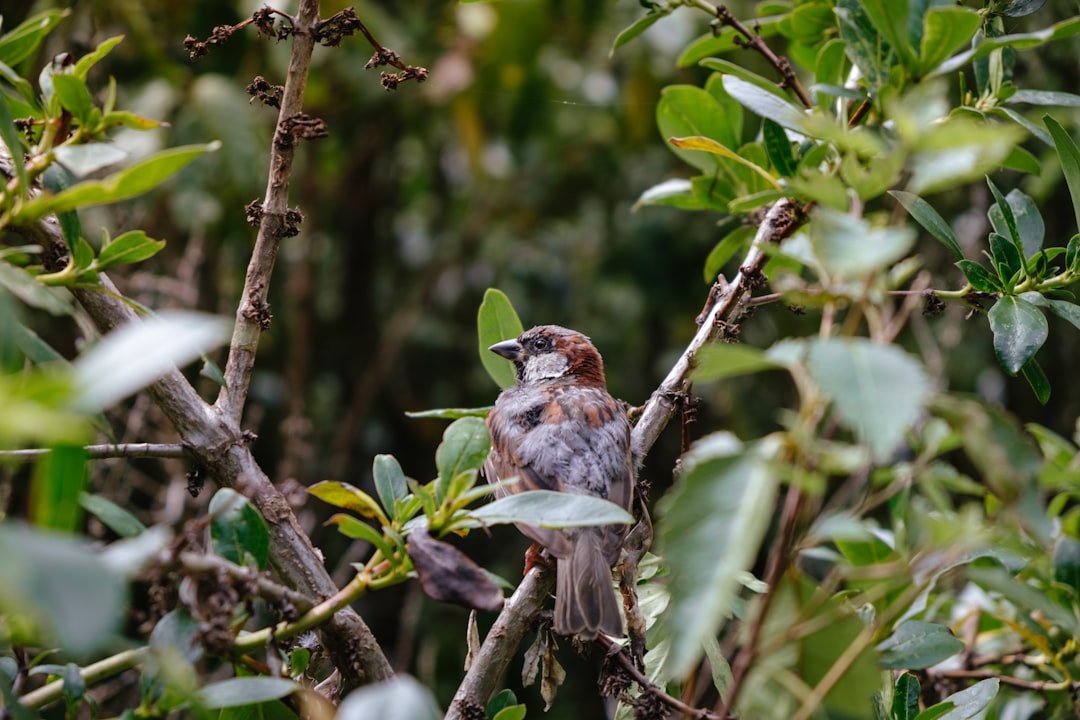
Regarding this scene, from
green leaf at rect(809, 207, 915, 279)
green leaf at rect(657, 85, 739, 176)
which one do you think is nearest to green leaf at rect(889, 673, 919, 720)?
green leaf at rect(809, 207, 915, 279)

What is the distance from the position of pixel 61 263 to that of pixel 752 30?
5.25 ft

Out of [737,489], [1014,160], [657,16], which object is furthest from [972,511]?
[657,16]

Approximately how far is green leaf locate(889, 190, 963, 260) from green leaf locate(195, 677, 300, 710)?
113cm

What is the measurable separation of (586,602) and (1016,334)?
0.92m

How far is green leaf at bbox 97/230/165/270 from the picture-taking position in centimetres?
140

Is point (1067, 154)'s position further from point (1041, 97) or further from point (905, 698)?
point (905, 698)

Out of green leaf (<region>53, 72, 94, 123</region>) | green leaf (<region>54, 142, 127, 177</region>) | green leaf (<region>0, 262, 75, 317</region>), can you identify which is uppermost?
green leaf (<region>53, 72, 94, 123</region>)

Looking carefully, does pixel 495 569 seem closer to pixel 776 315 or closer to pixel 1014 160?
pixel 776 315

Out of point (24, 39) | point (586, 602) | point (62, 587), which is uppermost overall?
point (24, 39)

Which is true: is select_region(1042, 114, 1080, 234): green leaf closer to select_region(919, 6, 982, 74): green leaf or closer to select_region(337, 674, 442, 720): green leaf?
select_region(919, 6, 982, 74): green leaf

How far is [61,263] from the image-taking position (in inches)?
61.7

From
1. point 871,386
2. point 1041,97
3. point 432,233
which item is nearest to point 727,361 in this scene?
point 871,386

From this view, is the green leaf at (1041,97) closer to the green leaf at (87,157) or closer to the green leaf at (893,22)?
the green leaf at (893,22)

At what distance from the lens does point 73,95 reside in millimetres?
1399
